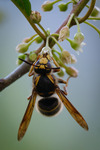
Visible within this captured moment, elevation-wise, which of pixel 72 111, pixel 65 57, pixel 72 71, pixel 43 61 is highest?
pixel 43 61

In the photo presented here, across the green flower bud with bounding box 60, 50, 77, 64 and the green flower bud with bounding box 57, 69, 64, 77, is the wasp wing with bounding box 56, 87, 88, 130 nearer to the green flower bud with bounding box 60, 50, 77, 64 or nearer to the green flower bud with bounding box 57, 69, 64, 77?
the green flower bud with bounding box 57, 69, 64, 77

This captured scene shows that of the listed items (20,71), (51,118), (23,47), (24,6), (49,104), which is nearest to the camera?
(24,6)

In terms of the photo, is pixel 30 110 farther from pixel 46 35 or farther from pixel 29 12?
pixel 29 12

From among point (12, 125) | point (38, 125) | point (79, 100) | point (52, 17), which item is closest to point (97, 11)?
point (12, 125)

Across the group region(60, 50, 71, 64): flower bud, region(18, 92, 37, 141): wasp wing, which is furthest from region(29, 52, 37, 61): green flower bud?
region(18, 92, 37, 141): wasp wing

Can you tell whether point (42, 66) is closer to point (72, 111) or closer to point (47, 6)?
point (72, 111)

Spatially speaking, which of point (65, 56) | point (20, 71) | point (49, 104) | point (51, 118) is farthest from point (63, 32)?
point (51, 118)

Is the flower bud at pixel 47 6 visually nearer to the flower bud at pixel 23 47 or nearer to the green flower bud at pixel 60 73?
the flower bud at pixel 23 47
